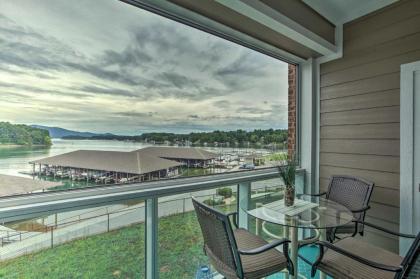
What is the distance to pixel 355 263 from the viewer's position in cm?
154

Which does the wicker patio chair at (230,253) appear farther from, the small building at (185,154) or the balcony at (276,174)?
the small building at (185,154)

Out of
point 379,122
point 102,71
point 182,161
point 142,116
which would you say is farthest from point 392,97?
point 102,71

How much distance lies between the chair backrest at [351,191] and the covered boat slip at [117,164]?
1.65 m

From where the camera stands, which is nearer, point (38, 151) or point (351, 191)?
point (38, 151)

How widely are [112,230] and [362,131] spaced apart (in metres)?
2.78

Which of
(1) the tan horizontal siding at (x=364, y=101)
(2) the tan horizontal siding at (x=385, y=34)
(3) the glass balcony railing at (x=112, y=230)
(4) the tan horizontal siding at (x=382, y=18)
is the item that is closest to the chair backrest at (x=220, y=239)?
(3) the glass balcony railing at (x=112, y=230)

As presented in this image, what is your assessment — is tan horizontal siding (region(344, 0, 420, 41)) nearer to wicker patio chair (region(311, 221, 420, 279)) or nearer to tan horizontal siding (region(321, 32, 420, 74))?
tan horizontal siding (region(321, 32, 420, 74))

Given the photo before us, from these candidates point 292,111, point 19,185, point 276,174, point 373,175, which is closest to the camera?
point 19,185

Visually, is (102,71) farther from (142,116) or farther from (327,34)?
(327,34)

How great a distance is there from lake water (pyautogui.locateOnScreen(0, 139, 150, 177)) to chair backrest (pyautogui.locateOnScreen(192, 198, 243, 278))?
2.83 feet

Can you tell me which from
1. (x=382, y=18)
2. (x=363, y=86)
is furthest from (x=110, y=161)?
(x=382, y=18)

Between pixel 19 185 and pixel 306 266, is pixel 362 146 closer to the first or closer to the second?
pixel 306 266

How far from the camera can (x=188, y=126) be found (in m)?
2.26

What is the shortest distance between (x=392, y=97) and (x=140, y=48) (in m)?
2.53
